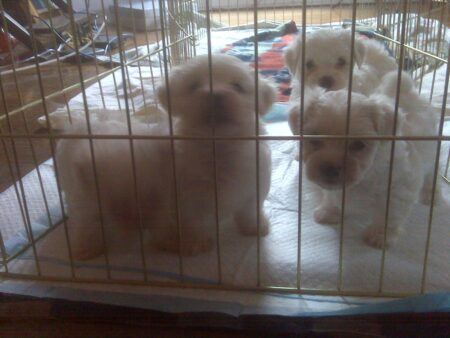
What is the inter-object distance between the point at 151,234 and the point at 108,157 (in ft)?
0.77

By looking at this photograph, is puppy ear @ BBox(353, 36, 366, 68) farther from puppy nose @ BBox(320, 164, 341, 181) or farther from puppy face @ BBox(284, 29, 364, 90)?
puppy nose @ BBox(320, 164, 341, 181)

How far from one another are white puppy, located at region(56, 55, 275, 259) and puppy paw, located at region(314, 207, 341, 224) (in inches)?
9.0

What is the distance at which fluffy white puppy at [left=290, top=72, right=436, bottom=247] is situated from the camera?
1164 millimetres

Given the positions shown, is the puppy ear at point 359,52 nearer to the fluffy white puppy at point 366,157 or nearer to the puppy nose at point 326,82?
the puppy nose at point 326,82

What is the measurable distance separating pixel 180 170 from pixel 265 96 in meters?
0.33

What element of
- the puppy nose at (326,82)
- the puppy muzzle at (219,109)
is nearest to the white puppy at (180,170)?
the puppy muzzle at (219,109)

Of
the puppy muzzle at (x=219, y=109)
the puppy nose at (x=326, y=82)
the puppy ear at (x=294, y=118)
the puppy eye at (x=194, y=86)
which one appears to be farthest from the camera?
the puppy nose at (x=326, y=82)

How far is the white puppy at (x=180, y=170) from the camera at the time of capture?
1157 millimetres

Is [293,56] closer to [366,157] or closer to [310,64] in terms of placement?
[310,64]

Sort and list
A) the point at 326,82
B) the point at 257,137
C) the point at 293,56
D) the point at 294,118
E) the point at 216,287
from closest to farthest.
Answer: the point at 257,137, the point at 216,287, the point at 294,118, the point at 326,82, the point at 293,56

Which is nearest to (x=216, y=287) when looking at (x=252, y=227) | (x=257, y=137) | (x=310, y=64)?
(x=252, y=227)

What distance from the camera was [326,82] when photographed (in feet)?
6.50

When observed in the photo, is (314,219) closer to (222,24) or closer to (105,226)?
(105,226)

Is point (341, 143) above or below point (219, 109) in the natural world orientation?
below
